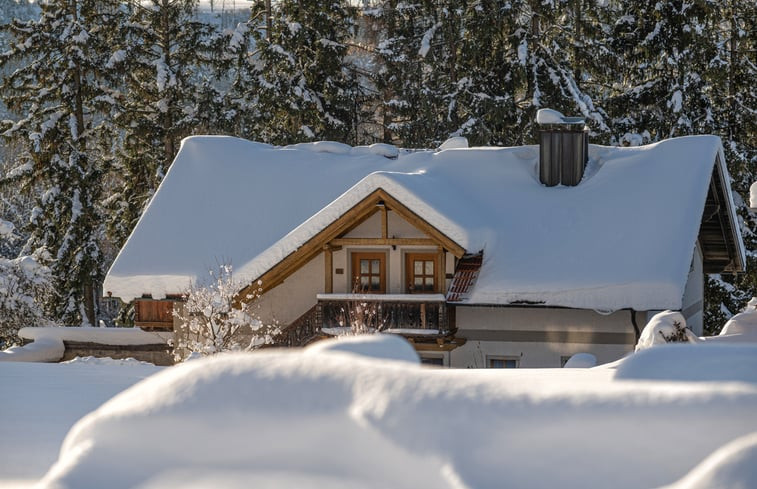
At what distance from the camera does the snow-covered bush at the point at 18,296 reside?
28.1 meters

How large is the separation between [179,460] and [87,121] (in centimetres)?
3147

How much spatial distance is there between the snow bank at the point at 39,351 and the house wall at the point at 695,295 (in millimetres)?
15794

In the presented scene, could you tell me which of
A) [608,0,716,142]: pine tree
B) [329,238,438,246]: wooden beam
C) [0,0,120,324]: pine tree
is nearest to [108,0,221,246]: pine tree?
[0,0,120,324]: pine tree

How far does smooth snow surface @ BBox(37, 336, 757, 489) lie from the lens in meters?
5.11

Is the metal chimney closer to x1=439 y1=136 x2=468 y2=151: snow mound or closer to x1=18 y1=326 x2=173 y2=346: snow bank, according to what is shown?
x1=439 y1=136 x2=468 y2=151: snow mound

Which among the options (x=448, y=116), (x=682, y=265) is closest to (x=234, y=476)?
(x=682, y=265)

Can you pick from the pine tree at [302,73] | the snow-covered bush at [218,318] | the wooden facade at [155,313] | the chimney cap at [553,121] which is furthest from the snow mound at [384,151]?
the pine tree at [302,73]

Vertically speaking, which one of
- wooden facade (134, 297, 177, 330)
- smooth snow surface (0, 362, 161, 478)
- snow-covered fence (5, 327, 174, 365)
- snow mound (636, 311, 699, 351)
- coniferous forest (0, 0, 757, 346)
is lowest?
snow-covered fence (5, 327, 174, 365)

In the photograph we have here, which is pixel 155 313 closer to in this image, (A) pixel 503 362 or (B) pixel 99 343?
(B) pixel 99 343

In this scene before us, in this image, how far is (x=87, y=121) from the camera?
116 ft

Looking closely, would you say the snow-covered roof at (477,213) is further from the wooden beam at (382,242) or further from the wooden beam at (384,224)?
the wooden beam at (382,242)

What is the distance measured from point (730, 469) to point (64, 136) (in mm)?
31523

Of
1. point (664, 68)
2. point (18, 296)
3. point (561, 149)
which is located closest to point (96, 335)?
point (18, 296)

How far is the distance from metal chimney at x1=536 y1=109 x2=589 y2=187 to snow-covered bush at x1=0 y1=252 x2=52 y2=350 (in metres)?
14.9
